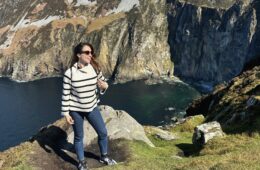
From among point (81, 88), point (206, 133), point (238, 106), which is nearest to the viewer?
point (81, 88)

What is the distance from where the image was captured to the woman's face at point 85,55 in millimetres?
17525

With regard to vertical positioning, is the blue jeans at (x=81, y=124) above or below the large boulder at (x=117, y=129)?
above

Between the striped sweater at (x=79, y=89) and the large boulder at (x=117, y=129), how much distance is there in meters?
6.16

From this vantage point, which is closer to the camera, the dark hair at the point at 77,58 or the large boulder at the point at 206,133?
the dark hair at the point at 77,58

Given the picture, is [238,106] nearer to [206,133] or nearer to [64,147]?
[206,133]

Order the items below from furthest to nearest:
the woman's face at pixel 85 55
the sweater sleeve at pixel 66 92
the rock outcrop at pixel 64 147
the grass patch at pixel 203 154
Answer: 1. the rock outcrop at pixel 64 147
2. the sweater sleeve at pixel 66 92
3. the woman's face at pixel 85 55
4. the grass patch at pixel 203 154

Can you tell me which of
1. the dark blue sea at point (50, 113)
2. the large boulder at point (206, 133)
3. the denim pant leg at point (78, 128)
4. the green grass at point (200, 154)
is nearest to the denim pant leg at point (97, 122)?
the denim pant leg at point (78, 128)

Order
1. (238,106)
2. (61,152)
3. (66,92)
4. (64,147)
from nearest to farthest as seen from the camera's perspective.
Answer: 1. (66,92)
2. (61,152)
3. (64,147)
4. (238,106)

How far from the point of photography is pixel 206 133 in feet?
78.1

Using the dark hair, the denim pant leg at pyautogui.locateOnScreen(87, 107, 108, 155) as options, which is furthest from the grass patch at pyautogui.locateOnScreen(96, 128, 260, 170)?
the dark hair

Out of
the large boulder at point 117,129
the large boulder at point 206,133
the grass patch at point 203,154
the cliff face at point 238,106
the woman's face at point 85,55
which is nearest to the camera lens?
the grass patch at point 203,154

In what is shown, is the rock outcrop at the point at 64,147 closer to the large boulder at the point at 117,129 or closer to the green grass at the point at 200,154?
the large boulder at the point at 117,129

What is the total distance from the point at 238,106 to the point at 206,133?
9424 millimetres

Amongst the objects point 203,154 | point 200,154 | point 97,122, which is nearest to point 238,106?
point 200,154
